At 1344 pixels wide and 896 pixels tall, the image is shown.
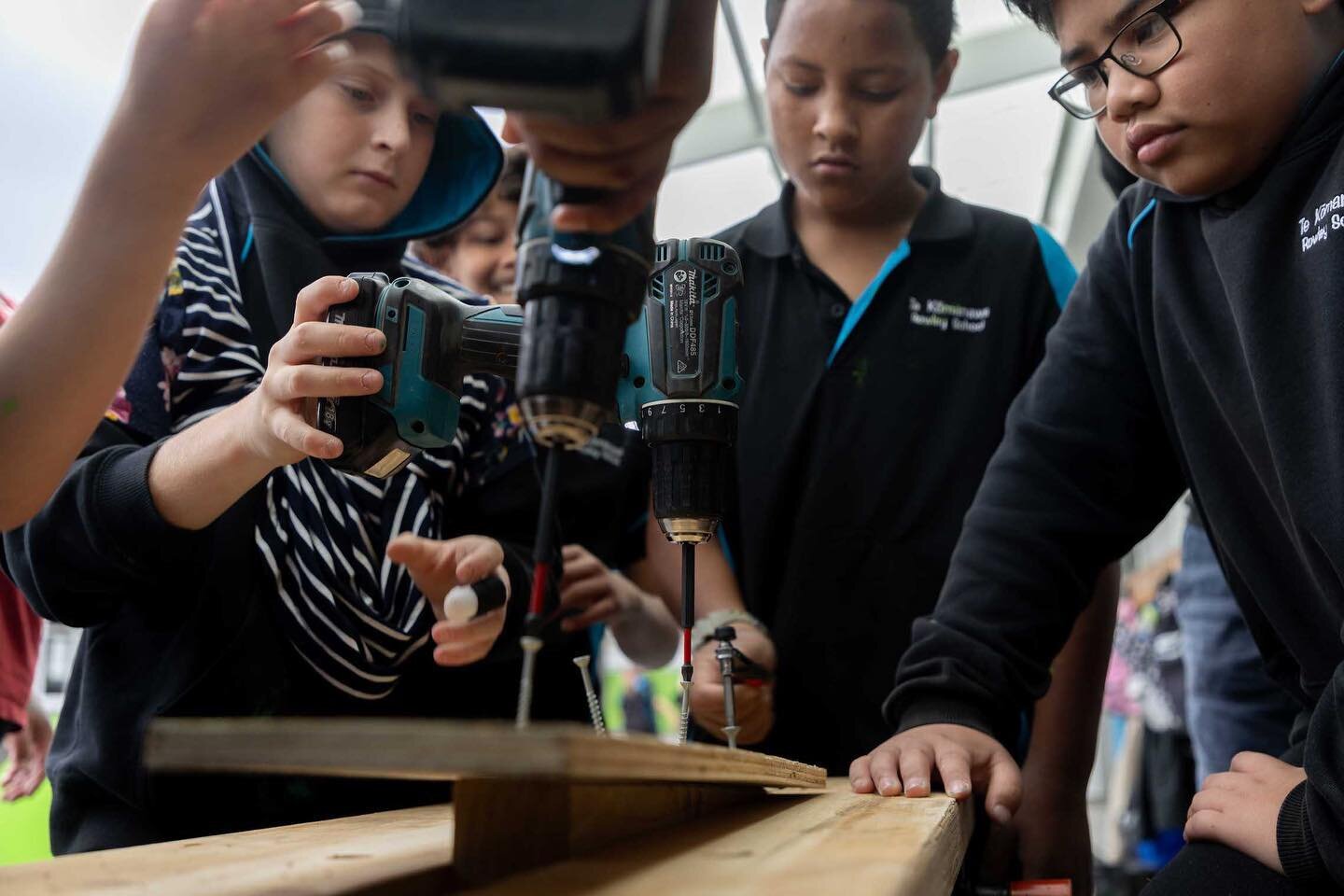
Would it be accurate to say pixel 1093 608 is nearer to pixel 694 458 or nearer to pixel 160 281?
pixel 694 458

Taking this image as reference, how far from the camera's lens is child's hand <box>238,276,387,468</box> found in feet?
2.43

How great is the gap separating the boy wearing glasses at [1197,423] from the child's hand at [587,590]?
33 cm

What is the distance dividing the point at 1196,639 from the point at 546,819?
1723mm

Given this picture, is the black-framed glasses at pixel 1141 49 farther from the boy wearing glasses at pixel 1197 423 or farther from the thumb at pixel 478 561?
the thumb at pixel 478 561

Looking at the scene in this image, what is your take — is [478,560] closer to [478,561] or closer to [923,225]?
[478,561]

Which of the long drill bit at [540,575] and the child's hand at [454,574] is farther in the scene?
the child's hand at [454,574]

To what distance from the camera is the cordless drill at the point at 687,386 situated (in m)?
0.80

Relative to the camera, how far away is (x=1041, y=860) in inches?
43.4

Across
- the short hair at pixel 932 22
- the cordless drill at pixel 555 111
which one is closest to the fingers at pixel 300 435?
the cordless drill at pixel 555 111

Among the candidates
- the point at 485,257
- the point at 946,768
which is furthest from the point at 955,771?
the point at 485,257

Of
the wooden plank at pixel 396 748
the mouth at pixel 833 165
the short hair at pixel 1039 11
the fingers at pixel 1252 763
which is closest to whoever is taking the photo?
the wooden plank at pixel 396 748

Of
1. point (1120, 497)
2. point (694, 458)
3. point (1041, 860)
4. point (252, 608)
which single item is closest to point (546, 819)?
point (694, 458)

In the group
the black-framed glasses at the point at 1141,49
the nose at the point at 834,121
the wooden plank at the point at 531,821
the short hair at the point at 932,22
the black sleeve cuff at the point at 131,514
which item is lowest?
the wooden plank at the point at 531,821

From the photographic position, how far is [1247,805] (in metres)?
0.83
